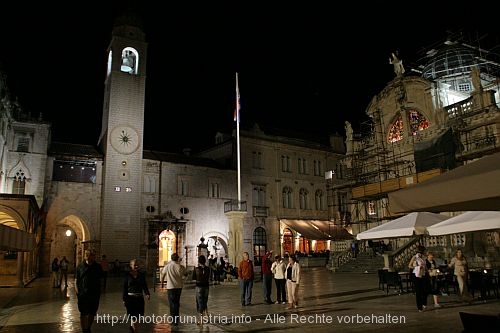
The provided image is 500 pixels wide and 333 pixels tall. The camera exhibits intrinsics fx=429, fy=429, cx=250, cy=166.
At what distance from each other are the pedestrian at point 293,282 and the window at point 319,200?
109 ft

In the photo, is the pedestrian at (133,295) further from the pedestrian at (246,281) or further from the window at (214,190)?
the window at (214,190)

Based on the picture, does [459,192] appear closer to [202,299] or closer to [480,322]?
[480,322]

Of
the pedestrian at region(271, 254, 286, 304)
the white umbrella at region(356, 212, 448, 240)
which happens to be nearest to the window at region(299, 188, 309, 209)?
the white umbrella at region(356, 212, 448, 240)

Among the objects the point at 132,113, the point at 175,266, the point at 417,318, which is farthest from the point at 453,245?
the point at 132,113

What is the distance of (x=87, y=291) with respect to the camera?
29.5 ft

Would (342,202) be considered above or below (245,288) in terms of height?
above

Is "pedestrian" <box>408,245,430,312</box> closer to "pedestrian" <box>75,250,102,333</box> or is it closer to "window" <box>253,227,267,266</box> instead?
"pedestrian" <box>75,250,102,333</box>

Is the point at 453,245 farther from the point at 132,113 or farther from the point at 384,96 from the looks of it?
the point at 132,113

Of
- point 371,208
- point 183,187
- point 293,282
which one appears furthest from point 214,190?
point 293,282

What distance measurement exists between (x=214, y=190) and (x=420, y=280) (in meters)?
28.6

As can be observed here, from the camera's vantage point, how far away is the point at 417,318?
10.9 meters

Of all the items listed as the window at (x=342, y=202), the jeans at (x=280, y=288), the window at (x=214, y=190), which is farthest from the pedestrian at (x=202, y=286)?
the window at (x=342, y=202)

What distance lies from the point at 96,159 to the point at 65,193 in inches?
142

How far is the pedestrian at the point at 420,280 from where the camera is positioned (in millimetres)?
12203
